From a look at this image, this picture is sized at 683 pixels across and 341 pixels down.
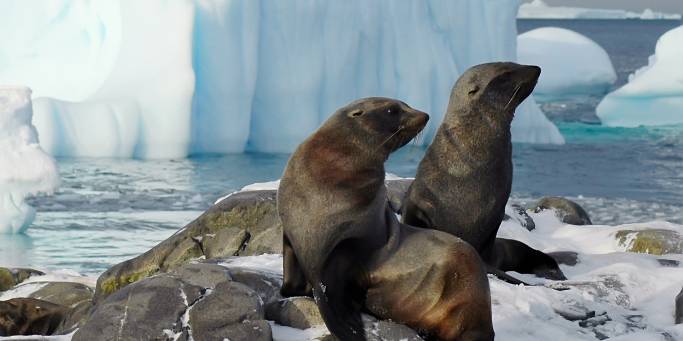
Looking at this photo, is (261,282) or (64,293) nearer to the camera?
(261,282)

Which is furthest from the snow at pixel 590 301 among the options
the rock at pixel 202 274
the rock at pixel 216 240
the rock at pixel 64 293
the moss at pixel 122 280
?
the rock at pixel 64 293

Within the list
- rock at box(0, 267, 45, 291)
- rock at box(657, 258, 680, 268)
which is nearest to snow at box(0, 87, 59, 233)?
rock at box(0, 267, 45, 291)

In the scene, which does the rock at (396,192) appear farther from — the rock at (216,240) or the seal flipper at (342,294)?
the seal flipper at (342,294)

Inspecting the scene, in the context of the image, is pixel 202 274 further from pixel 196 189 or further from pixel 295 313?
pixel 196 189

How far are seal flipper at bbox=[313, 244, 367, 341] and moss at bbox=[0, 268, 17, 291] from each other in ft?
13.3

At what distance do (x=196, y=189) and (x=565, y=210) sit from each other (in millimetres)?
6833

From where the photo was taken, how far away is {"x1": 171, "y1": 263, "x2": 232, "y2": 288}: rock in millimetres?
4043

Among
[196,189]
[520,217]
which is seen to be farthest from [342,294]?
[196,189]

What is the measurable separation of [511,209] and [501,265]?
191cm

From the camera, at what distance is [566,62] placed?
34219mm

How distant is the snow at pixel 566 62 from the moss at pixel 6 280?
1059 inches

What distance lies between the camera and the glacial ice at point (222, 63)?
589 inches

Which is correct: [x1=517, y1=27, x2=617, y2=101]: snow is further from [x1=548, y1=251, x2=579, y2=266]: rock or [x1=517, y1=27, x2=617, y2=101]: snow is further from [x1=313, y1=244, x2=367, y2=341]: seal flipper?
[x1=313, y1=244, x2=367, y2=341]: seal flipper

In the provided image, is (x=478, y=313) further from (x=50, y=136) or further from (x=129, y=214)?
(x=50, y=136)
